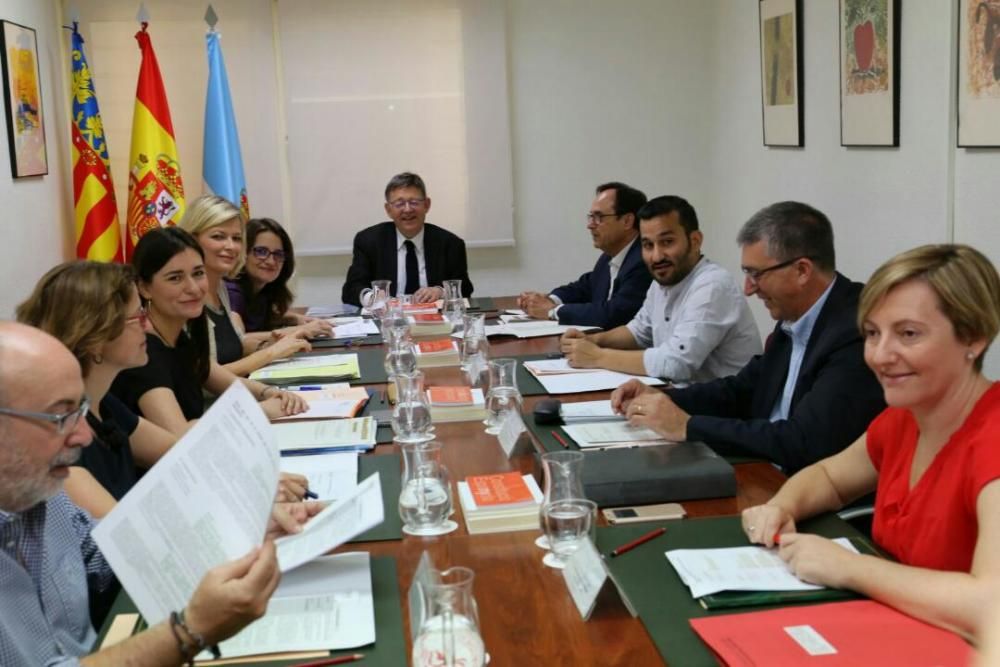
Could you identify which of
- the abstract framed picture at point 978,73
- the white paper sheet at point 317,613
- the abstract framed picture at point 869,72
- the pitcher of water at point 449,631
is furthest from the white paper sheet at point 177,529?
the abstract framed picture at point 869,72

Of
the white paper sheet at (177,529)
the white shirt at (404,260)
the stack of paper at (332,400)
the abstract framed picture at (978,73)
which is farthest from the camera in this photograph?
the white shirt at (404,260)

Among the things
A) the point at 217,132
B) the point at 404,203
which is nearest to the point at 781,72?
the point at 404,203

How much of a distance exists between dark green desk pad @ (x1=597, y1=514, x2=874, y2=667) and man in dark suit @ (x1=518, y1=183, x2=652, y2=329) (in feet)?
8.66

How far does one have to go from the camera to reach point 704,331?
342 centimetres

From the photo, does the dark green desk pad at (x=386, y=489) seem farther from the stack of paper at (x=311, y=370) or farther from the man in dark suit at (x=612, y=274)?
the man in dark suit at (x=612, y=274)

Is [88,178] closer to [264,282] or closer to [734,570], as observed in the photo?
[264,282]

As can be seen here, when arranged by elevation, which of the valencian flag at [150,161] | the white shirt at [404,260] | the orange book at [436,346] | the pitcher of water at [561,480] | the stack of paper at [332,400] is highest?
the valencian flag at [150,161]

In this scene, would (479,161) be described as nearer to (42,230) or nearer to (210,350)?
(42,230)

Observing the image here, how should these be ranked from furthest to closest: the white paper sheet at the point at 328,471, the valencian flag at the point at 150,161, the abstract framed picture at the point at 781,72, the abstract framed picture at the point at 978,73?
1. the valencian flag at the point at 150,161
2. the abstract framed picture at the point at 781,72
3. the abstract framed picture at the point at 978,73
4. the white paper sheet at the point at 328,471

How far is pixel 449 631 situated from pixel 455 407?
1456 mm

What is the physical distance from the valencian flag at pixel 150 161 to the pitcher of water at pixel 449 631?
470 centimetres

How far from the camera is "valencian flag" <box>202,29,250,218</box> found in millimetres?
5777

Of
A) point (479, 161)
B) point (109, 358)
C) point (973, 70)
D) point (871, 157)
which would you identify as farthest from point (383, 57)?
point (109, 358)

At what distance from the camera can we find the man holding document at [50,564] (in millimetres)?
1352
